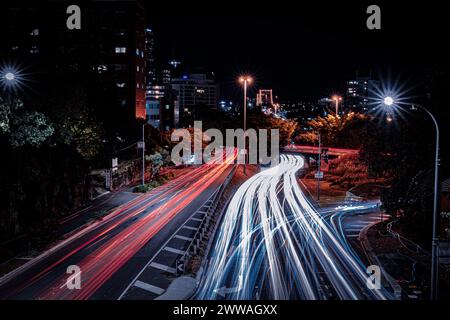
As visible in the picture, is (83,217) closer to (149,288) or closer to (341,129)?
(149,288)

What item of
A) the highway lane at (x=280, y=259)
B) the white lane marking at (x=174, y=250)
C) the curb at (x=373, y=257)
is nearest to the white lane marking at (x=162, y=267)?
the highway lane at (x=280, y=259)

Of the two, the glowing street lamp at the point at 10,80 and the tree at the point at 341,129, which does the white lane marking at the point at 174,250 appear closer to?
the glowing street lamp at the point at 10,80

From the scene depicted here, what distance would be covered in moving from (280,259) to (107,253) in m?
8.10

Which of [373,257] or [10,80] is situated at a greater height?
[10,80]

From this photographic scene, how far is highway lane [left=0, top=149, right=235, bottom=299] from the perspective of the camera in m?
15.7

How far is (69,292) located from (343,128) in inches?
2123

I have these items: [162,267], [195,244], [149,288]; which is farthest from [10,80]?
[149,288]

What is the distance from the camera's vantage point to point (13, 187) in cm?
2423

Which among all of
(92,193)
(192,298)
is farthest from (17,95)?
(192,298)

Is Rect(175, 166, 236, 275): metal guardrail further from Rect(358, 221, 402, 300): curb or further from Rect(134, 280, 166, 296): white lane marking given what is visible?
Rect(358, 221, 402, 300): curb

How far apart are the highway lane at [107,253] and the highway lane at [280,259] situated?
3.34 m

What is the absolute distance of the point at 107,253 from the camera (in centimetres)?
2009

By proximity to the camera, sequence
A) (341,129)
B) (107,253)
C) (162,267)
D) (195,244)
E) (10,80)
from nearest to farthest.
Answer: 1. (162,267)
2. (107,253)
3. (195,244)
4. (10,80)
5. (341,129)

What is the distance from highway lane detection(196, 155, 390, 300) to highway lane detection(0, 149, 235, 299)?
334 centimetres
